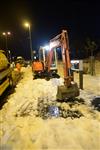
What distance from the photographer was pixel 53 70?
18.0 m

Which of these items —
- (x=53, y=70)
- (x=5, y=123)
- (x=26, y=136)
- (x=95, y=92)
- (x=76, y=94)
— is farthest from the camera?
(x=53, y=70)

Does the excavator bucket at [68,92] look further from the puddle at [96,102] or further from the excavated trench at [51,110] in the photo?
the puddle at [96,102]

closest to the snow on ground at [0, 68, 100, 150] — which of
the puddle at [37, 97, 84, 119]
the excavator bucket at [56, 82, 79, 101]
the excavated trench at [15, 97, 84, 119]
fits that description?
the excavated trench at [15, 97, 84, 119]

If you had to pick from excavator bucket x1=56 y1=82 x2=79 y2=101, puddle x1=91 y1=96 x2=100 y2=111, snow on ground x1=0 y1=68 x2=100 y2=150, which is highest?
excavator bucket x1=56 y1=82 x2=79 y2=101

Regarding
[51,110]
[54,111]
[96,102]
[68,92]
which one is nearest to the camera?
[54,111]

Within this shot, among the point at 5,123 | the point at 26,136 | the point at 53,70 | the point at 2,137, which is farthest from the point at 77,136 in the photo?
the point at 53,70

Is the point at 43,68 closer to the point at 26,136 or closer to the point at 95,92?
the point at 95,92

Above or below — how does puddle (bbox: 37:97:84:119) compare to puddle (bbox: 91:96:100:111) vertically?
below

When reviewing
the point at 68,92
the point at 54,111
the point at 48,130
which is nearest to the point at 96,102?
the point at 68,92

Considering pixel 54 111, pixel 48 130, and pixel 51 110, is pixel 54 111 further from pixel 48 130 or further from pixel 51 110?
pixel 48 130

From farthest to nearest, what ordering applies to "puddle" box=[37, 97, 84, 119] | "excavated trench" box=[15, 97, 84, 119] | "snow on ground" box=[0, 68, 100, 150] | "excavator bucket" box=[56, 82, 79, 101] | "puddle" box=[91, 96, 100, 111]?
"excavator bucket" box=[56, 82, 79, 101] → "puddle" box=[91, 96, 100, 111] → "excavated trench" box=[15, 97, 84, 119] → "puddle" box=[37, 97, 84, 119] → "snow on ground" box=[0, 68, 100, 150]

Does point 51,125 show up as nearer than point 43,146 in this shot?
No

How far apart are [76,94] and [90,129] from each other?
3364 millimetres

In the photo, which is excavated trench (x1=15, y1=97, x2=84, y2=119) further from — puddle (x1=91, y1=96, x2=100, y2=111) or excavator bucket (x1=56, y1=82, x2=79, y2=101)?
puddle (x1=91, y1=96, x2=100, y2=111)
